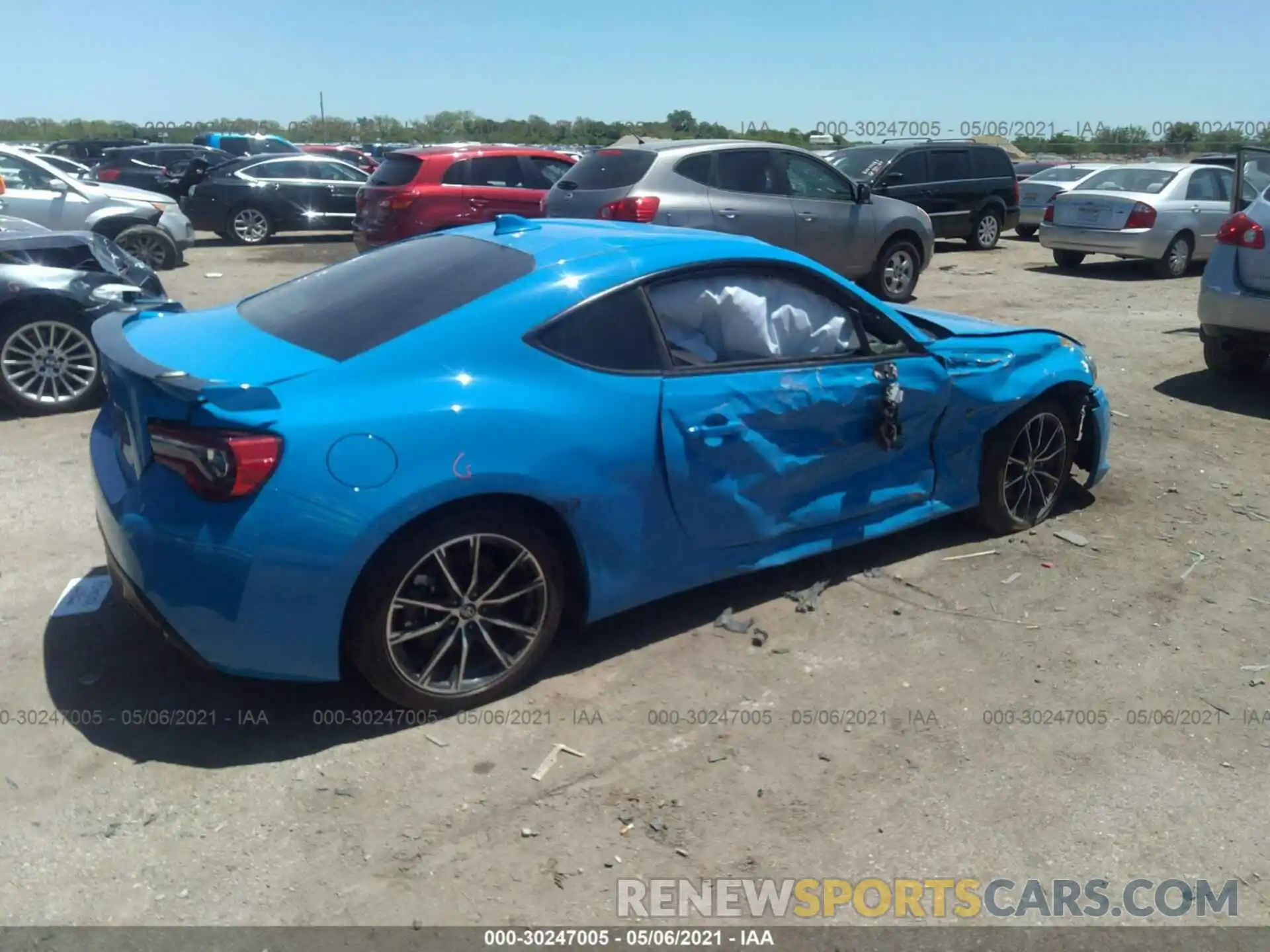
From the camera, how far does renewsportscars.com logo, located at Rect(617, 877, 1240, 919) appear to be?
9.68ft

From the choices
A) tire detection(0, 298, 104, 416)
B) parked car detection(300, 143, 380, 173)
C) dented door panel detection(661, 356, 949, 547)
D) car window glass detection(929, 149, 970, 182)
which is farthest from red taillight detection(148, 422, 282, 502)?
parked car detection(300, 143, 380, 173)

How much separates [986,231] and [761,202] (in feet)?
25.9

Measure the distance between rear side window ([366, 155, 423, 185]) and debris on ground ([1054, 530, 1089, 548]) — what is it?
959 cm

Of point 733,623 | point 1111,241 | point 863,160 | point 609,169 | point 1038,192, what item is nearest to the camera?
point 733,623

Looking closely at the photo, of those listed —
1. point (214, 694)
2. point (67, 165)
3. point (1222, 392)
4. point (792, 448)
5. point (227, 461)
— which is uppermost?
point (67, 165)

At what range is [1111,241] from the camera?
14.4 meters

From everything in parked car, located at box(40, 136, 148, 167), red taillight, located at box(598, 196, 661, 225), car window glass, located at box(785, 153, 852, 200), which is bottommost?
red taillight, located at box(598, 196, 661, 225)

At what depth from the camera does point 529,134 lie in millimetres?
49469

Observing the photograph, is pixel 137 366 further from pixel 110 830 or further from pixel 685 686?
pixel 685 686

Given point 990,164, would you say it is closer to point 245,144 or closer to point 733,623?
point 733,623

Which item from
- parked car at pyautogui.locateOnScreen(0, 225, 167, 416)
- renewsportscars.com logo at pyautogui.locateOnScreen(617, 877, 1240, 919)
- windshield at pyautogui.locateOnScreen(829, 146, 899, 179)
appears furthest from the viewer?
windshield at pyautogui.locateOnScreen(829, 146, 899, 179)

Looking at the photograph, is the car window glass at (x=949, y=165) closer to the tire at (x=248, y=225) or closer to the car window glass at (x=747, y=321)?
the tire at (x=248, y=225)

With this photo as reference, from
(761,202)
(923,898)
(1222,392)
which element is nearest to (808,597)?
(923,898)

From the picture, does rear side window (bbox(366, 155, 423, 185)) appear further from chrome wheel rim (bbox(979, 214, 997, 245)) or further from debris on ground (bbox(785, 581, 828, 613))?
debris on ground (bbox(785, 581, 828, 613))
